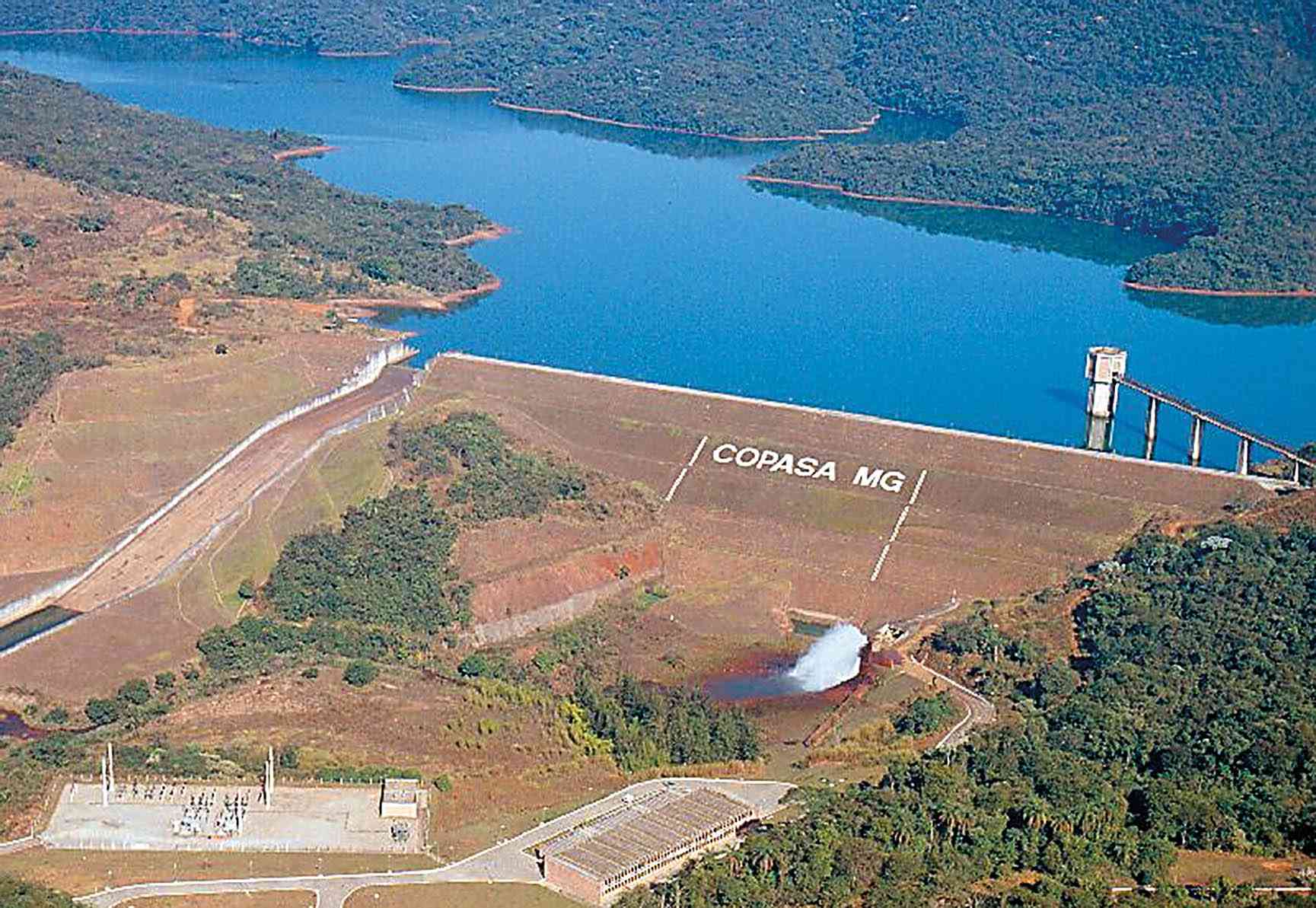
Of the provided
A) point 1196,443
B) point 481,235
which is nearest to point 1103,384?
point 1196,443

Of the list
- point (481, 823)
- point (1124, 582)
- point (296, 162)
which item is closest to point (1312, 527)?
point (1124, 582)

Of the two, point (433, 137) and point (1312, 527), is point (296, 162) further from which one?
point (1312, 527)

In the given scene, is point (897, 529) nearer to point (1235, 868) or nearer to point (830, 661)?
point (830, 661)

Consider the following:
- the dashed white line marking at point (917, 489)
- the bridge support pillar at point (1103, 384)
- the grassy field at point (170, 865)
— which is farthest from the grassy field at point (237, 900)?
the bridge support pillar at point (1103, 384)

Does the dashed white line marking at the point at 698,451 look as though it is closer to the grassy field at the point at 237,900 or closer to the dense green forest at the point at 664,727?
the dense green forest at the point at 664,727

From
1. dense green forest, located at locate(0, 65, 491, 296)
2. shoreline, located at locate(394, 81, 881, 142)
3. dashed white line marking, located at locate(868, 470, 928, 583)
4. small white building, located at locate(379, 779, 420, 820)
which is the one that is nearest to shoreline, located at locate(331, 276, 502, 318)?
dense green forest, located at locate(0, 65, 491, 296)

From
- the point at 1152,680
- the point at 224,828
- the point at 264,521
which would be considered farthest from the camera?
the point at 264,521
